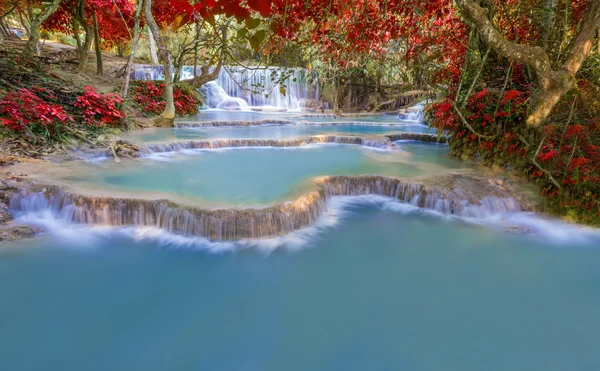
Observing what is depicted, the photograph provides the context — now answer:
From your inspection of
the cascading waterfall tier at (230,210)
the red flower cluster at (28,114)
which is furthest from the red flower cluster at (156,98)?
the cascading waterfall tier at (230,210)

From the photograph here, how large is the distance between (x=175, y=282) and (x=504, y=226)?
13.4 feet

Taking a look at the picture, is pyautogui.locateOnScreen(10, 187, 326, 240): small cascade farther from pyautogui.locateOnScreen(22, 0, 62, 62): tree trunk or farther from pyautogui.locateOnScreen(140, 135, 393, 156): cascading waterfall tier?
pyautogui.locateOnScreen(22, 0, 62, 62): tree trunk

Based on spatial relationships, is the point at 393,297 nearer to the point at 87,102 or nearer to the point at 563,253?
the point at 563,253

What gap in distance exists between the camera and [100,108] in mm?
8430

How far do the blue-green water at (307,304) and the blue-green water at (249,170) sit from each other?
100 centimetres

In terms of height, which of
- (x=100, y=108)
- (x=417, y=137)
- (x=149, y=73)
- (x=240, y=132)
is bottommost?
(x=417, y=137)

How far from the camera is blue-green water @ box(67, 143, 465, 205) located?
16.4 ft

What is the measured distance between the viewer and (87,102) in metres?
8.14

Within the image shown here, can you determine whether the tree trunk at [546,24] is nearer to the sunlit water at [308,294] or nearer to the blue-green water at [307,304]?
the sunlit water at [308,294]

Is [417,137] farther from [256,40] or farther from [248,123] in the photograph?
[256,40]

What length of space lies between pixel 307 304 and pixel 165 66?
7.88 m

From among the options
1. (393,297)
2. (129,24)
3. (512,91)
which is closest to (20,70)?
(129,24)

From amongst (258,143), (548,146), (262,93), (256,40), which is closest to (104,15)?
(262,93)

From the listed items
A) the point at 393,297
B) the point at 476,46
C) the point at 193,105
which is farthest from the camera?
the point at 193,105
